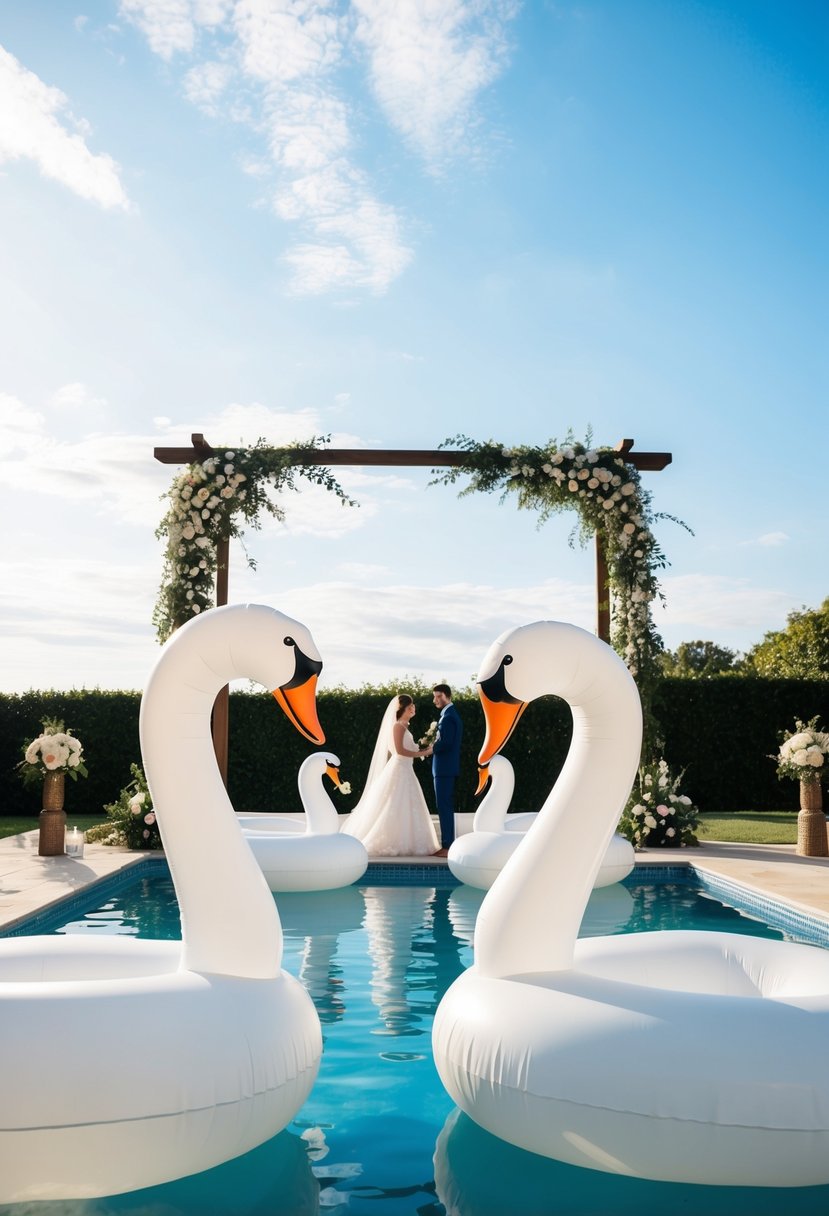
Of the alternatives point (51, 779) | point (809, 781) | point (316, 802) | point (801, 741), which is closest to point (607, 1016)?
point (316, 802)

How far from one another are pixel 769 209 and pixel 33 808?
1312 cm

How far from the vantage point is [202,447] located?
10984 millimetres

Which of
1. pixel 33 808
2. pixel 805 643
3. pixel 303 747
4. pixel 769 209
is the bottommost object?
pixel 33 808

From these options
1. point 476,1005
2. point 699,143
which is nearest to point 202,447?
point 699,143

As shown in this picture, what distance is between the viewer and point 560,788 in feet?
12.3

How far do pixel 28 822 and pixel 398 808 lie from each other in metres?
6.86

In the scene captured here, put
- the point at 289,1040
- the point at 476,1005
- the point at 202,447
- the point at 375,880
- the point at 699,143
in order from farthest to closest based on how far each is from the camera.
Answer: the point at 202,447
the point at 375,880
the point at 699,143
the point at 476,1005
the point at 289,1040

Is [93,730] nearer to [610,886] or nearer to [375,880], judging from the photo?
[375,880]

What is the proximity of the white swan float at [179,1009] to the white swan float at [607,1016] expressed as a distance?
690 millimetres

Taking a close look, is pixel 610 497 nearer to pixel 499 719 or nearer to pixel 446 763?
pixel 446 763

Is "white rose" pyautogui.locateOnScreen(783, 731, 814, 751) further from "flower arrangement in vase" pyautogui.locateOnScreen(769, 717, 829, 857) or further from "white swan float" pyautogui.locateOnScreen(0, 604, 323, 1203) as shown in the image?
"white swan float" pyautogui.locateOnScreen(0, 604, 323, 1203)

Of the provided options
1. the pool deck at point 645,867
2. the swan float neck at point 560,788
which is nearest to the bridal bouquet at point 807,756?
the pool deck at point 645,867

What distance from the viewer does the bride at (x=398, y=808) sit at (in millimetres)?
10203

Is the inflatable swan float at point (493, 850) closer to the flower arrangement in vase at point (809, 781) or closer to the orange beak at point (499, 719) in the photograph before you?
the flower arrangement in vase at point (809, 781)
